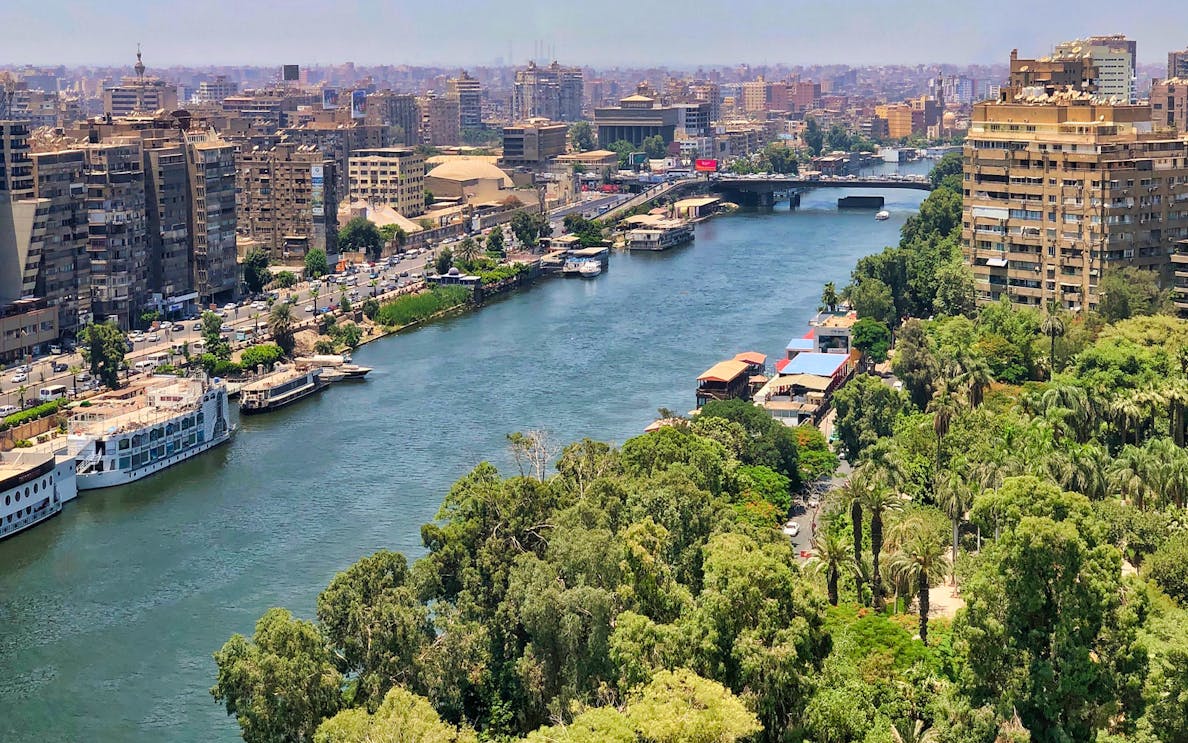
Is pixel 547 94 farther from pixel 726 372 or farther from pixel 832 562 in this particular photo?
pixel 832 562

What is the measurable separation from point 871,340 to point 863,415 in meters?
8.28

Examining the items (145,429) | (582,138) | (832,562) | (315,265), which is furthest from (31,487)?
(582,138)

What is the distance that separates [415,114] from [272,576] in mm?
77292

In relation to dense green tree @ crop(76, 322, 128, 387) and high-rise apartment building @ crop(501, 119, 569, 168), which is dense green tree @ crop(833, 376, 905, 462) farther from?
high-rise apartment building @ crop(501, 119, 569, 168)

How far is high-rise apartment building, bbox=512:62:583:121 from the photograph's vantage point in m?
121

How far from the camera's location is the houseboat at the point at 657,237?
58.6 metres

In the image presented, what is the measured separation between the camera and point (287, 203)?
48.9m

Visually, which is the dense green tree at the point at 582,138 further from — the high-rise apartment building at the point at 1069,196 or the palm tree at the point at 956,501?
the palm tree at the point at 956,501

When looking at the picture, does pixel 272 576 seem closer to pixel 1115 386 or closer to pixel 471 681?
pixel 471 681

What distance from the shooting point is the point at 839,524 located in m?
20.8

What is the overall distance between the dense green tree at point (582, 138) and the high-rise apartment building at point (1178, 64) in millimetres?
33842

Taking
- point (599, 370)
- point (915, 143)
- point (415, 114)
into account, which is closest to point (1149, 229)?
point (599, 370)

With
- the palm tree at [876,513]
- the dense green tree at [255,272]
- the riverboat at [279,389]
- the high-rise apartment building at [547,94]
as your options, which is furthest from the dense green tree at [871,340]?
the high-rise apartment building at [547,94]

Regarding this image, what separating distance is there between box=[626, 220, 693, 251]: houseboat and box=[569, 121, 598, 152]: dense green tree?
33.1m
